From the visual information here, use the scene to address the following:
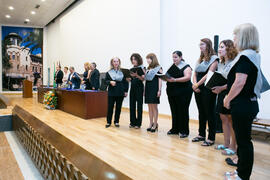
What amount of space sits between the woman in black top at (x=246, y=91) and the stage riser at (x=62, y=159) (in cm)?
Result: 87

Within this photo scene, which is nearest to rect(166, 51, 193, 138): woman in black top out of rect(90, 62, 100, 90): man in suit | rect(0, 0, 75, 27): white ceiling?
rect(90, 62, 100, 90): man in suit

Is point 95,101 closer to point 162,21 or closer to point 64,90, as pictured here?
point 64,90

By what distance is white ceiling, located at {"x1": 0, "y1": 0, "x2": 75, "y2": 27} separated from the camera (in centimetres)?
862

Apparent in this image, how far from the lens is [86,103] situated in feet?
14.4

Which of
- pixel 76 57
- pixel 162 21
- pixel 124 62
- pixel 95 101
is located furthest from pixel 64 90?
pixel 76 57

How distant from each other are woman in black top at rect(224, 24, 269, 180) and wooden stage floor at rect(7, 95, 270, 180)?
37 centimetres

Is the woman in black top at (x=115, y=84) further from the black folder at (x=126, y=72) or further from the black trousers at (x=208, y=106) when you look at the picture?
the black trousers at (x=208, y=106)

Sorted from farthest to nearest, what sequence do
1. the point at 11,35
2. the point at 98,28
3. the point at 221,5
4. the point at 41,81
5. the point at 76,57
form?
the point at 41,81
the point at 11,35
the point at 76,57
the point at 98,28
the point at 221,5

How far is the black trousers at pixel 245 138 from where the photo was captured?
4.74 feet

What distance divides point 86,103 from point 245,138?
3.42 m

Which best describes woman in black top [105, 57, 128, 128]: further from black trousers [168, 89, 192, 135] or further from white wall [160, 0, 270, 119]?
white wall [160, 0, 270, 119]

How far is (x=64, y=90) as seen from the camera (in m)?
5.18

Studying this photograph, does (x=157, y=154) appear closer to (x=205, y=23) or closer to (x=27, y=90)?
(x=205, y=23)

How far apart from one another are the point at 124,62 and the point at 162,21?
1.63 meters
